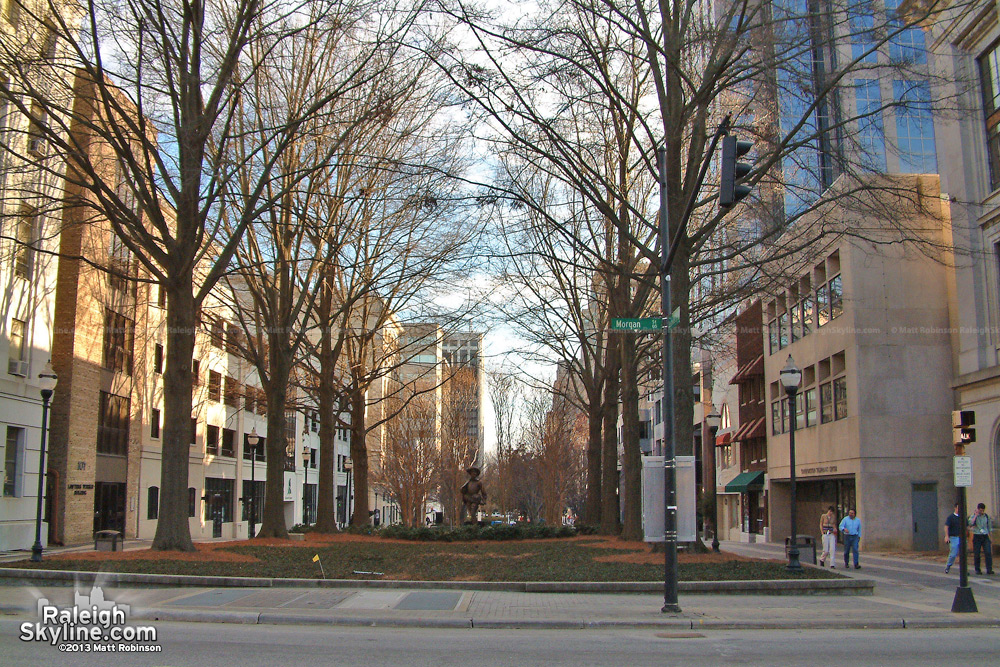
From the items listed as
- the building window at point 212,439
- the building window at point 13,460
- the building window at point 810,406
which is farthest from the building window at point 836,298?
the building window at point 212,439

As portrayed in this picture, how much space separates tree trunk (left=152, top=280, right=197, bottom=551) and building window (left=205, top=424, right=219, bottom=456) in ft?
110

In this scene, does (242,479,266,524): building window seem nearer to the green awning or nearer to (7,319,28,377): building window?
the green awning

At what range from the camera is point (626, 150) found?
25.6 m

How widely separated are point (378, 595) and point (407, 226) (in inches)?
657

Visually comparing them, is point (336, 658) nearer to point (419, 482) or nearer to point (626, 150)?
point (626, 150)

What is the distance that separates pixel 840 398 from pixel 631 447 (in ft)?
47.4

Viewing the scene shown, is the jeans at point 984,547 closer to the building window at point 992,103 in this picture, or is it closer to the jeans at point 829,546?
the jeans at point 829,546

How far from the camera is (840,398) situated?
117ft

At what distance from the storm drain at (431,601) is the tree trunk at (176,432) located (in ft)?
22.8

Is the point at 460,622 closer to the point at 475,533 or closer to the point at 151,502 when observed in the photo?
the point at 475,533

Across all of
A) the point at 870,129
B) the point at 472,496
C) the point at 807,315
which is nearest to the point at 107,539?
the point at 472,496

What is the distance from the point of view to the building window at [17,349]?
27938mm

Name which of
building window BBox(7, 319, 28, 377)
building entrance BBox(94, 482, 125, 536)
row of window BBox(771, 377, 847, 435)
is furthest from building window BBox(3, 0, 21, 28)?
row of window BBox(771, 377, 847, 435)

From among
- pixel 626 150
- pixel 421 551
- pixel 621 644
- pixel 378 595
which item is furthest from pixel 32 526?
pixel 621 644
